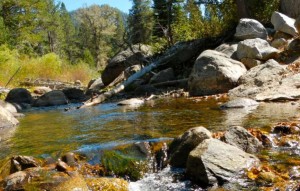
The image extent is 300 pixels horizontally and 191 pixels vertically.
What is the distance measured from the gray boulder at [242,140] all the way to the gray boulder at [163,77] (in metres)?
9.84

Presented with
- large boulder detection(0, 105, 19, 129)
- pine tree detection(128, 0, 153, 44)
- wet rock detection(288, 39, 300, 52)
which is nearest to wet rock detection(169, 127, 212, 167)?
large boulder detection(0, 105, 19, 129)

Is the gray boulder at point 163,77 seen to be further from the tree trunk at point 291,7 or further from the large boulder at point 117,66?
the large boulder at point 117,66

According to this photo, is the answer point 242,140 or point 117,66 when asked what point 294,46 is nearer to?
point 242,140

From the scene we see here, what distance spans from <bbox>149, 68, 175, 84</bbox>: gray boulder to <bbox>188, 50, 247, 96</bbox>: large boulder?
9.95 ft

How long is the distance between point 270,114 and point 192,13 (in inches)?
490

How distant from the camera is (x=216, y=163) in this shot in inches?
180

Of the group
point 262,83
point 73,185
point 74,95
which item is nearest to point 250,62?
point 262,83

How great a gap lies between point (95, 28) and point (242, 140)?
50.5 meters

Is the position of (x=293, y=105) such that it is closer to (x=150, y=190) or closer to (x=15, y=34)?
(x=150, y=190)

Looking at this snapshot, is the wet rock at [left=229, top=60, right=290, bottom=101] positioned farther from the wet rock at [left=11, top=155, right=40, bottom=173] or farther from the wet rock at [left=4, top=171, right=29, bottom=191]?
the wet rock at [left=4, top=171, right=29, bottom=191]

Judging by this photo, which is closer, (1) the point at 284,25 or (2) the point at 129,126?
(2) the point at 129,126

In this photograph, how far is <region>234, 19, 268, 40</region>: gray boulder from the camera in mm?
13859

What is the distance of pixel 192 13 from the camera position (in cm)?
1928

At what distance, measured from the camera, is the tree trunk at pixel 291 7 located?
15.2m
